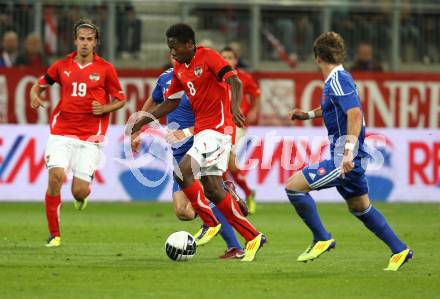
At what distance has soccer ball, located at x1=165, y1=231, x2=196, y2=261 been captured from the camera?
10.5m

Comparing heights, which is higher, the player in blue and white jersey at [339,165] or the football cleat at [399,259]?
the player in blue and white jersey at [339,165]

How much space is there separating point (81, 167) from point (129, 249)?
1.35 metres

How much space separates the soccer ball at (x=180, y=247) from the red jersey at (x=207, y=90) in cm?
104

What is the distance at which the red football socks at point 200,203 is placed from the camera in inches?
426

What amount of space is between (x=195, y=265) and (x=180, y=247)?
12.2 inches

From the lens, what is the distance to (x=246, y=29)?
22.9 meters

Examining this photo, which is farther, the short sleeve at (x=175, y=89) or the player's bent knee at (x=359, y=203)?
the short sleeve at (x=175, y=89)

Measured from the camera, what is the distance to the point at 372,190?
65.0ft

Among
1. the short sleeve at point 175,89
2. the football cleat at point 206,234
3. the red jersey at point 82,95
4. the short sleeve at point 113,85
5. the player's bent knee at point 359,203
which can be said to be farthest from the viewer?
the short sleeve at point 113,85

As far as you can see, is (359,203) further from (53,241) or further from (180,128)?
(53,241)

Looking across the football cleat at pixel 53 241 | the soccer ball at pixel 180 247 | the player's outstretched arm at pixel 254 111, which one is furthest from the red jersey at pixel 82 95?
the player's outstretched arm at pixel 254 111

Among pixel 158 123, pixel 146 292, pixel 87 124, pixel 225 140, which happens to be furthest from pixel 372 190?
pixel 146 292

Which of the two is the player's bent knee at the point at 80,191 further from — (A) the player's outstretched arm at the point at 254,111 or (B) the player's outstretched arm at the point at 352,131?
(A) the player's outstretched arm at the point at 254,111

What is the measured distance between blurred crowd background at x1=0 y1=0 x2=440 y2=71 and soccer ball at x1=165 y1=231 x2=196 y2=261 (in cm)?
1082
